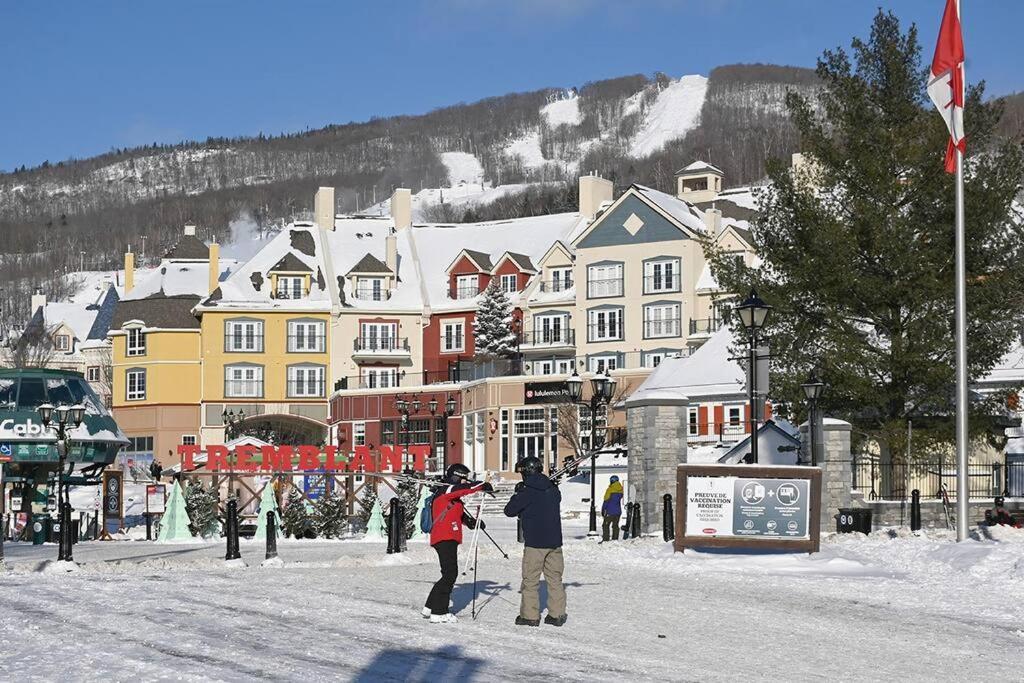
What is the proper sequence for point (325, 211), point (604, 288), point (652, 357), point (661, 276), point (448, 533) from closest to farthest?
point (448, 533) → point (652, 357) → point (661, 276) → point (604, 288) → point (325, 211)

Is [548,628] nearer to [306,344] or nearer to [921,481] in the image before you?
[921,481]

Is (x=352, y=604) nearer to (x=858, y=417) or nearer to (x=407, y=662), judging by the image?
(x=407, y=662)

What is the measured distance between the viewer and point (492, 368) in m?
76.2

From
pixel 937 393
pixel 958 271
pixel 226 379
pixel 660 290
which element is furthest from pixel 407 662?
pixel 226 379

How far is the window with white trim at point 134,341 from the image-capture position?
88.6 m

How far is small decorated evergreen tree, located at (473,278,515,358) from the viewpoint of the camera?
3155 inches

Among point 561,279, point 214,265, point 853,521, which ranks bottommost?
point 853,521

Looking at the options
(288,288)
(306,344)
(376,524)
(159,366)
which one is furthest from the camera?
(159,366)

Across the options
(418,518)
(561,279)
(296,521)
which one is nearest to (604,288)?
(561,279)

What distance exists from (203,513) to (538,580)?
23.5 m

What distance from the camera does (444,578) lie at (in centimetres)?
1516

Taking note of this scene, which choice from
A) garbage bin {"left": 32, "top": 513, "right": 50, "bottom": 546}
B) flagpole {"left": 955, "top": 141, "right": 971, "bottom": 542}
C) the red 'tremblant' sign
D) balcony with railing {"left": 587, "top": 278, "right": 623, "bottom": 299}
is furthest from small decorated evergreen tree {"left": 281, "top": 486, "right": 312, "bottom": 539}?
balcony with railing {"left": 587, "top": 278, "right": 623, "bottom": 299}

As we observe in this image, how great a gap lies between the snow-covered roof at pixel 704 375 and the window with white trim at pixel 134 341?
1516 inches

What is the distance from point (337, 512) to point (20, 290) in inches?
6668
